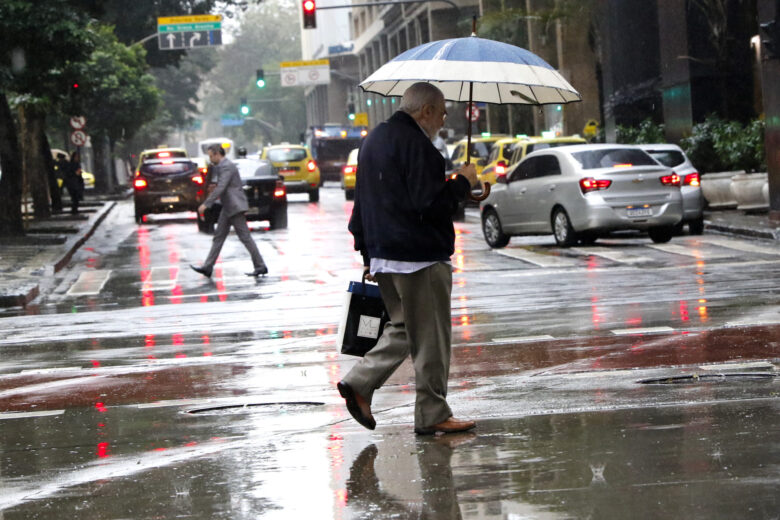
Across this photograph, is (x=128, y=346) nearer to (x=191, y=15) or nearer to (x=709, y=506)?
(x=709, y=506)

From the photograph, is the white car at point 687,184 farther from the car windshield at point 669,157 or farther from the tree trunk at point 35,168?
the tree trunk at point 35,168

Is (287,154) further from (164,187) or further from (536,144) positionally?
(536,144)

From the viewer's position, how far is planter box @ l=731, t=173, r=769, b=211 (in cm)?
2588

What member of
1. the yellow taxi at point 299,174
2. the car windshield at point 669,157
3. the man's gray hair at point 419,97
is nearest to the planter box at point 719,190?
the car windshield at point 669,157

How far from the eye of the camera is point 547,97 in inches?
327

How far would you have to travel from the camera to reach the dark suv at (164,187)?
3619 centimetres

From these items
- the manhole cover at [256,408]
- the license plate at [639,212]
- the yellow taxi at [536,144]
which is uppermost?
the yellow taxi at [536,144]

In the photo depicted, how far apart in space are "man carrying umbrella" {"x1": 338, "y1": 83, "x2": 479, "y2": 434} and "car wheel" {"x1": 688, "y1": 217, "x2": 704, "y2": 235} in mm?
16413

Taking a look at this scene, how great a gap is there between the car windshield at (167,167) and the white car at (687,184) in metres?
16.4

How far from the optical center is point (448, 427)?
6930 millimetres

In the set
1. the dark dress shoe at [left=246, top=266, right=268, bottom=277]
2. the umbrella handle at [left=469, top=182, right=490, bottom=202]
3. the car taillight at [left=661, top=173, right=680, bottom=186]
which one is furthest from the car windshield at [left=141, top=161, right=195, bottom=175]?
the umbrella handle at [left=469, top=182, right=490, bottom=202]

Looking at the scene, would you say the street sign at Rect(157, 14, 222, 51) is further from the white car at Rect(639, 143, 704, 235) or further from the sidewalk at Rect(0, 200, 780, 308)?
the white car at Rect(639, 143, 704, 235)

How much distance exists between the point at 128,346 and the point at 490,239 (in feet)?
38.3

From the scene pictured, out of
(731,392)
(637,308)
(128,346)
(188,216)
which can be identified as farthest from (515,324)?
(188,216)
